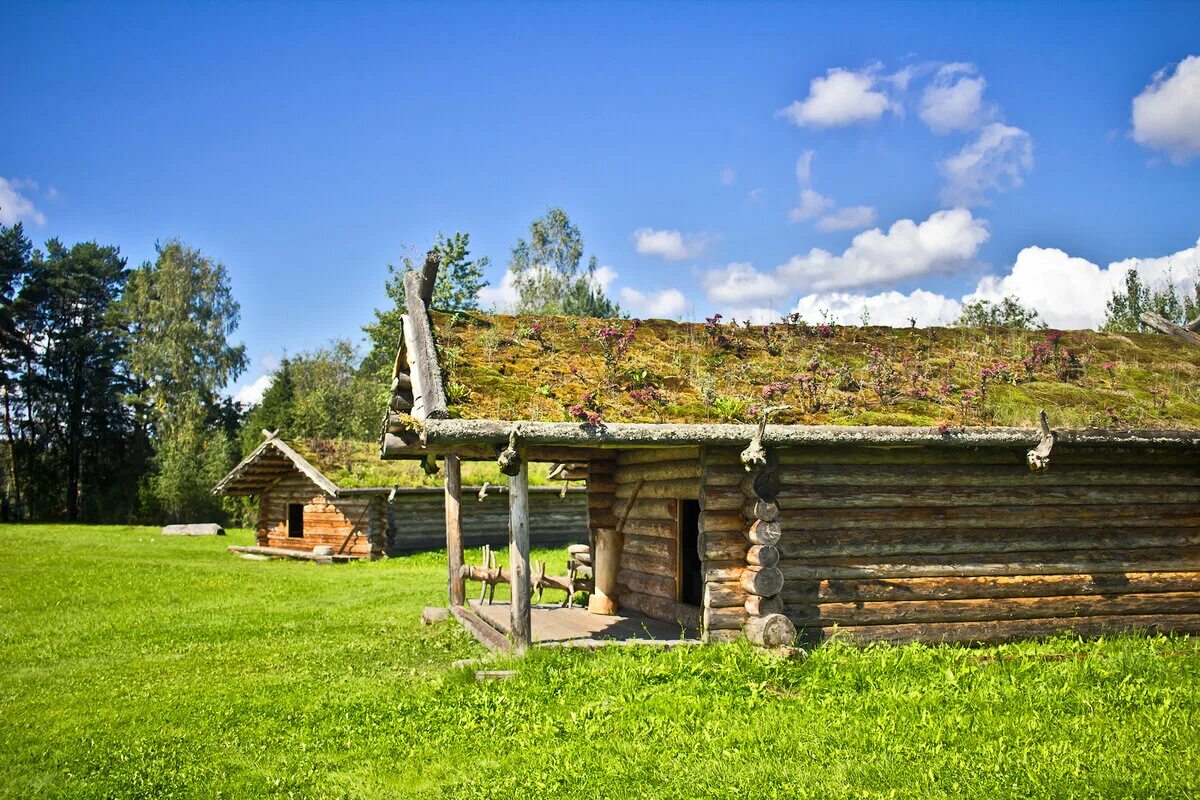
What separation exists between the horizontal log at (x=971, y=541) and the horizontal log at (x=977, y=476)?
0.58 metres

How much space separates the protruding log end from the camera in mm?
9898

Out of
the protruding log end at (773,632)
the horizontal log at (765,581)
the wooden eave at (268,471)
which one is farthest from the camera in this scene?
the wooden eave at (268,471)

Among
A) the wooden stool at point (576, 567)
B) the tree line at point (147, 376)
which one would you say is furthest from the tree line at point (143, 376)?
the wooden stool at point (576, 567)

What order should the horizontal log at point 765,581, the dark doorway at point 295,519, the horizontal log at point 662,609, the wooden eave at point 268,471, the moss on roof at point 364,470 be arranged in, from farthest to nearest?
the dark doorway at point 295,519 → the moss on roof at point 364,470 → the wooden eave at point 268,471 → the horizontal log at point 662,609 → the horizontal log at point 765,581

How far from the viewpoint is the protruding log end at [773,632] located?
9898 millimetres

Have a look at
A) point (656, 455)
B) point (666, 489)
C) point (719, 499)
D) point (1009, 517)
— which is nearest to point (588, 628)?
point (666, 489)

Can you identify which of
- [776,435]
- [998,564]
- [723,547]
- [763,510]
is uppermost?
[776,435]

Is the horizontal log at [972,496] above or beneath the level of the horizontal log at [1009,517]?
above

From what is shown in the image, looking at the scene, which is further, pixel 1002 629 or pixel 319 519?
pixel 319 519

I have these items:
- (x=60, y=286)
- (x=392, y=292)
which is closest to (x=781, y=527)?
(x=392, y=292)

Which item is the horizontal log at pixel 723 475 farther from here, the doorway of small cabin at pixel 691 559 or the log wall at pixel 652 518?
the doorway of small cabin at pixel 691 559

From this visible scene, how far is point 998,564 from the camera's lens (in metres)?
11.3

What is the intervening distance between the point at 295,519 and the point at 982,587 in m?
23.4

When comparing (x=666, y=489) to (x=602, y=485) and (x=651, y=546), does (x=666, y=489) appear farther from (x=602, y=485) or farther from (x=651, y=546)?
(x=602, y=485)
